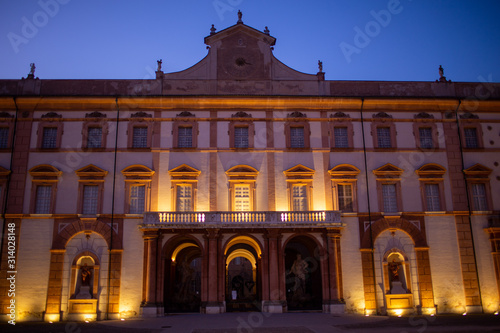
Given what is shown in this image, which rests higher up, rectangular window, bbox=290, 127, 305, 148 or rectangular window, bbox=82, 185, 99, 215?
rectangular window, bbox=290, 127, 305, 148

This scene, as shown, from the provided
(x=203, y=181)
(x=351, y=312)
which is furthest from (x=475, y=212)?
(x=203, y=181)

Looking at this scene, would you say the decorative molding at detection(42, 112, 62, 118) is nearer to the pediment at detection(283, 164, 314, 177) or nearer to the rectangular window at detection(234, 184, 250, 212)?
the rectangular window at detection(234, 184, 250, 212)

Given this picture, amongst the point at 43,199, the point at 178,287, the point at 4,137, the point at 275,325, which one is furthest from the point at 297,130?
the point at 4,137

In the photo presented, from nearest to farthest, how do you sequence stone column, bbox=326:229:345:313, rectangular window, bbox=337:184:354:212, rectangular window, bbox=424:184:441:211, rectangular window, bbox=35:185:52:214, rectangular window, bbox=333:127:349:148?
stone column, bbox=326:229:345:313 < rectangular window, bbox=35:185:52:214 < rectangular window, bbox=337:184:354:212 < rectangular window, bbox=424:184:441:211 < rectangular window, bbox=333:127:349:148

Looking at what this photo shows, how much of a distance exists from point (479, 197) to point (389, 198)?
6518mm

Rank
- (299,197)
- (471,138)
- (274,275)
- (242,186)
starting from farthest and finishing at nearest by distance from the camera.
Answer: (471,138), (299,197), (242,186), (274,275)

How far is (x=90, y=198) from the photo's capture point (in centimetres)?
3000

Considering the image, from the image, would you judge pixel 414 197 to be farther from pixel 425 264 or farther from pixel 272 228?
pixel 272 228

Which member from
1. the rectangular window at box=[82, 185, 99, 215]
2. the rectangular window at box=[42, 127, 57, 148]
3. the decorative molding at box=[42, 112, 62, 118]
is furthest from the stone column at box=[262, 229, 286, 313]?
the decorative molding at box=[42, 112, 62, 118]

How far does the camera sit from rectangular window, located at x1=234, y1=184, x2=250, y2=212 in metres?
30.4

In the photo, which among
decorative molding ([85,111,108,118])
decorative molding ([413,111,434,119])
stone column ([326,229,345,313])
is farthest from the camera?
decorative molding ([413,111,434,119])

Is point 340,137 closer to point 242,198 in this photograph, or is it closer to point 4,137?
point 242,198

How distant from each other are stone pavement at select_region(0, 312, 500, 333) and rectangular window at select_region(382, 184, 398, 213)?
8.04m

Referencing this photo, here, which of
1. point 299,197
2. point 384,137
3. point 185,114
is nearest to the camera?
point 299,197
